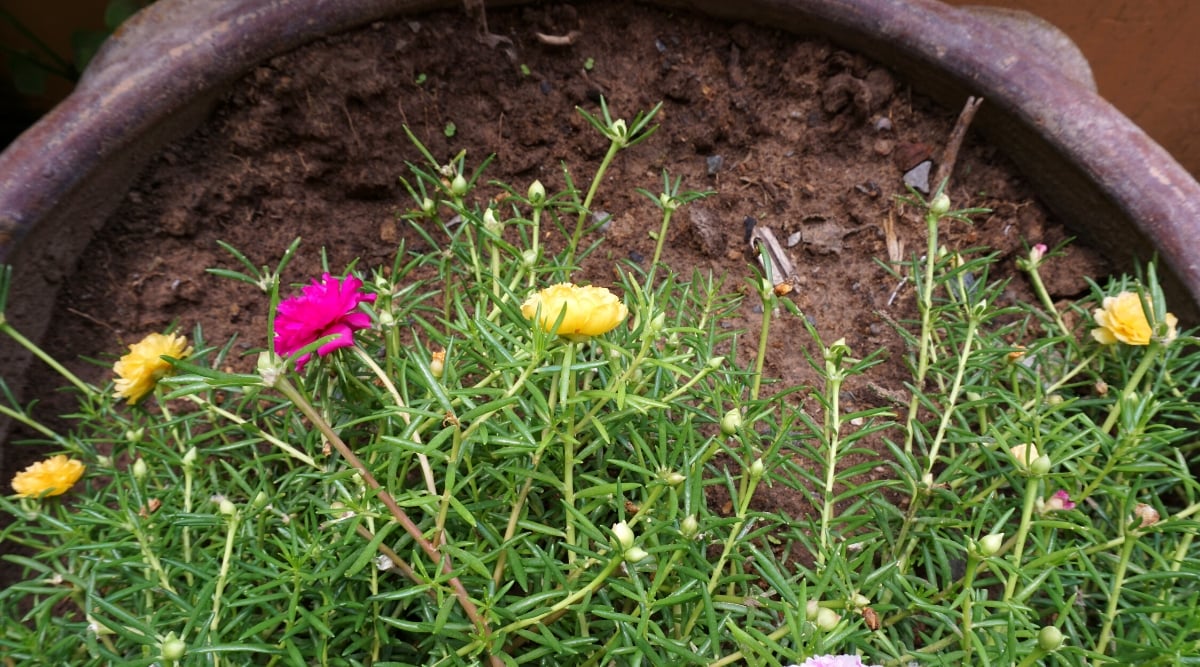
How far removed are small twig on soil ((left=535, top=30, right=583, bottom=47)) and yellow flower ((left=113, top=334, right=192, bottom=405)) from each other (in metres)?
0.63

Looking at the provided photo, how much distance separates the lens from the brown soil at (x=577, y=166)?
0.93 metres

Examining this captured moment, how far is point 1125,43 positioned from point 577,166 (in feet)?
3.56

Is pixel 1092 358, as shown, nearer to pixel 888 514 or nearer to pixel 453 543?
pixel 888 514

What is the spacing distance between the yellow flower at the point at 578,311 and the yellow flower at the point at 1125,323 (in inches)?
23.2

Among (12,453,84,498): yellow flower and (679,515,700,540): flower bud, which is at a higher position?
(679,515,700,540): flower bud

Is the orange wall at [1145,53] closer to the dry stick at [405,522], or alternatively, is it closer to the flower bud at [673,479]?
the flower bud at [673,479]

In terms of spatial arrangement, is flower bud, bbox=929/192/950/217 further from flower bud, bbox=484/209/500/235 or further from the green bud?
flower bud, bbox=484/209/500/235

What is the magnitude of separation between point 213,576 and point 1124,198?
1071mm

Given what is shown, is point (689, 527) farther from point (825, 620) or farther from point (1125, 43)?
point (1125, 43)

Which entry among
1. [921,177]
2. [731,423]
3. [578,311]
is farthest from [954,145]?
[578,311]

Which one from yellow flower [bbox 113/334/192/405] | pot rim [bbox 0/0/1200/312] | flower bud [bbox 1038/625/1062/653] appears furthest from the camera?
pot rim [bbox 0/0/1200/312]

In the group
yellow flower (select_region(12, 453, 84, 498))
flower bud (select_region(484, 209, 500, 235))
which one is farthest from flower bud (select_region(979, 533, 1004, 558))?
yellow flower (select_region(12, 453, 84, 498))

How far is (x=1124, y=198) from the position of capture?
857 millimetres

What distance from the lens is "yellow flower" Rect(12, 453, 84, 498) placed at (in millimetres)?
740
